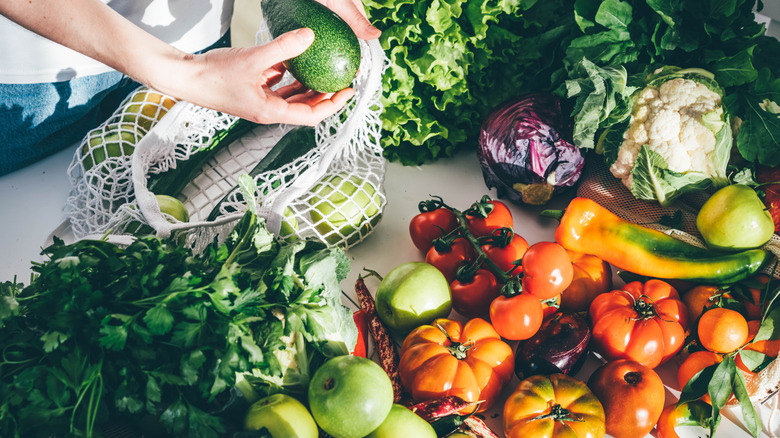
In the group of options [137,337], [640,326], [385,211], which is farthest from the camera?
[385,211]

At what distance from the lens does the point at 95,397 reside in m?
0.58

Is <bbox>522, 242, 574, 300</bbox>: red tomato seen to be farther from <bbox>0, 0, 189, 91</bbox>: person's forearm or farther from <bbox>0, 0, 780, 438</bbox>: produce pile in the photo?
<bbox>0, 0, 189, 91</bbox>: person's forearm

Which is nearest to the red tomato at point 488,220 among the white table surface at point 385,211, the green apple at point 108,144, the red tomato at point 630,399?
the white table surface at point 385,211

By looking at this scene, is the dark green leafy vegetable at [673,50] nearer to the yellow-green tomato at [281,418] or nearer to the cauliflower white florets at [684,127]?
the cauliflower white florets at [684,127]

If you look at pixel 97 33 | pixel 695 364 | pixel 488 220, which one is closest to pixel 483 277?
pixel 488 220

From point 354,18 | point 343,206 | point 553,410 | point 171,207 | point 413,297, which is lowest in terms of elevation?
point 553,410

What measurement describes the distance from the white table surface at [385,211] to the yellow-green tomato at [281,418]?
0.40 m

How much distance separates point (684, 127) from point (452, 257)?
1.81 ft

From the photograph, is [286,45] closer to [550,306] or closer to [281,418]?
[281,418]

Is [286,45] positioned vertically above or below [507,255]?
above

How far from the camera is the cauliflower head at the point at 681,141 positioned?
1.02 meters

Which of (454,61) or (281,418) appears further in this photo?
(454,61)

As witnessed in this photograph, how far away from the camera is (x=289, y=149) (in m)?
1.12

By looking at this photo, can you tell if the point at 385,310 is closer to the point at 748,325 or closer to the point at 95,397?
the point at 95,397
